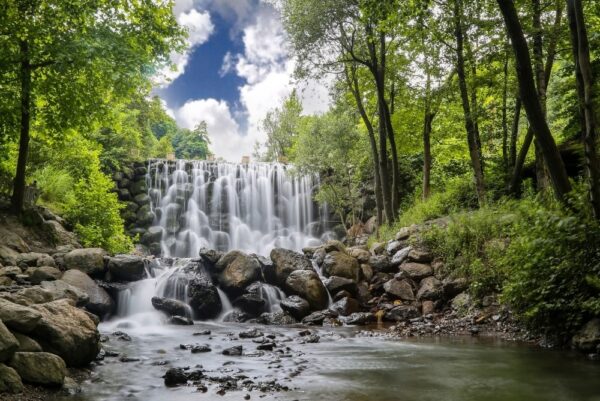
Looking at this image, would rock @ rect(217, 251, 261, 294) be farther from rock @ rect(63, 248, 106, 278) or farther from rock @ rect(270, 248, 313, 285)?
rock @ rect(63, 248, 106, 278)

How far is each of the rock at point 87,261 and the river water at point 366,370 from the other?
15.7ft

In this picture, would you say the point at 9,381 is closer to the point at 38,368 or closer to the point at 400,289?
the point at 38,368

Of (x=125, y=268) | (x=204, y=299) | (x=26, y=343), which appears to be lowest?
(x=204, y=299)

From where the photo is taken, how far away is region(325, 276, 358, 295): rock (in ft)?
50.1

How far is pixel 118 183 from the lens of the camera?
29625 mm

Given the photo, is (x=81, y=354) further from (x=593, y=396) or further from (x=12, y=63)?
(x=12, y=63)

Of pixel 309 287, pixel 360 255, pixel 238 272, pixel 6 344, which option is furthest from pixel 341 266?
pixel 6 344

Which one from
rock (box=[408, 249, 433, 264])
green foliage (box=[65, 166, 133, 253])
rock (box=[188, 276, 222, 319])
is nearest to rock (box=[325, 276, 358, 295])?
rock (box=[408, 249, 433, 264])

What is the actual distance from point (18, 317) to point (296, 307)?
924 cm

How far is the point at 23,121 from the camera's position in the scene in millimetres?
14523

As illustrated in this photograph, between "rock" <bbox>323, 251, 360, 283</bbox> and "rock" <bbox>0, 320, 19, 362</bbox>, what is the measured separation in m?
11.6

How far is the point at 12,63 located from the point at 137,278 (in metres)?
8.11

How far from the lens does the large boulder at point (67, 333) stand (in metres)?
6.75

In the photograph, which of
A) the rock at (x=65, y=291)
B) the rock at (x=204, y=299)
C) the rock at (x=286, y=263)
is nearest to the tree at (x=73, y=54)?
the rock at (x=65, y=291)
